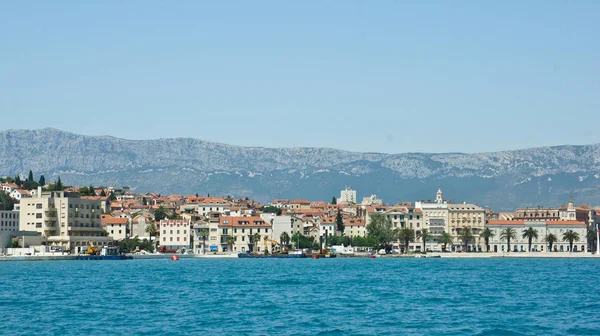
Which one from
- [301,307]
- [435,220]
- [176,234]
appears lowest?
[301,307]

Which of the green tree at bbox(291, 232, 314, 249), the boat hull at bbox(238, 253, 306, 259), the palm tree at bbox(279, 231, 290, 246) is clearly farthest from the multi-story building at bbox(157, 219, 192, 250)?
the green tree at bbox(291, 232, 314, 249)

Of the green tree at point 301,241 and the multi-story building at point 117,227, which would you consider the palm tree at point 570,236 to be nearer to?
the green tree at point 301,241

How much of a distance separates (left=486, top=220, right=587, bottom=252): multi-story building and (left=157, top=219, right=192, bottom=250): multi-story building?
52.4 metres

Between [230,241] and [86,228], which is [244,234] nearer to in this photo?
[230,241]

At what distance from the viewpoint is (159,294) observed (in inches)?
2221

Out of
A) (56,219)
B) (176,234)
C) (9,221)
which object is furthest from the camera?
(176,234)

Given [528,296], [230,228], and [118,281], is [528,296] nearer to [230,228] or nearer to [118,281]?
[118,281]

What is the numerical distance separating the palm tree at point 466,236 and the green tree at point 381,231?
36.9 ft

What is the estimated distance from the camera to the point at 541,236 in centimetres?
18025

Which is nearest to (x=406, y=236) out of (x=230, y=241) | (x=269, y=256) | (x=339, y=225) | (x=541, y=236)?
(x=339, y=225)

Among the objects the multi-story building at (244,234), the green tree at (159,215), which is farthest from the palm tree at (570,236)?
the green tree at (159,215)

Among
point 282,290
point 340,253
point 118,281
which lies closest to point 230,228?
point 340,253

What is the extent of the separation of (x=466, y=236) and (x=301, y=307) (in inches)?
4984

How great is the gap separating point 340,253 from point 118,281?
89092mm
